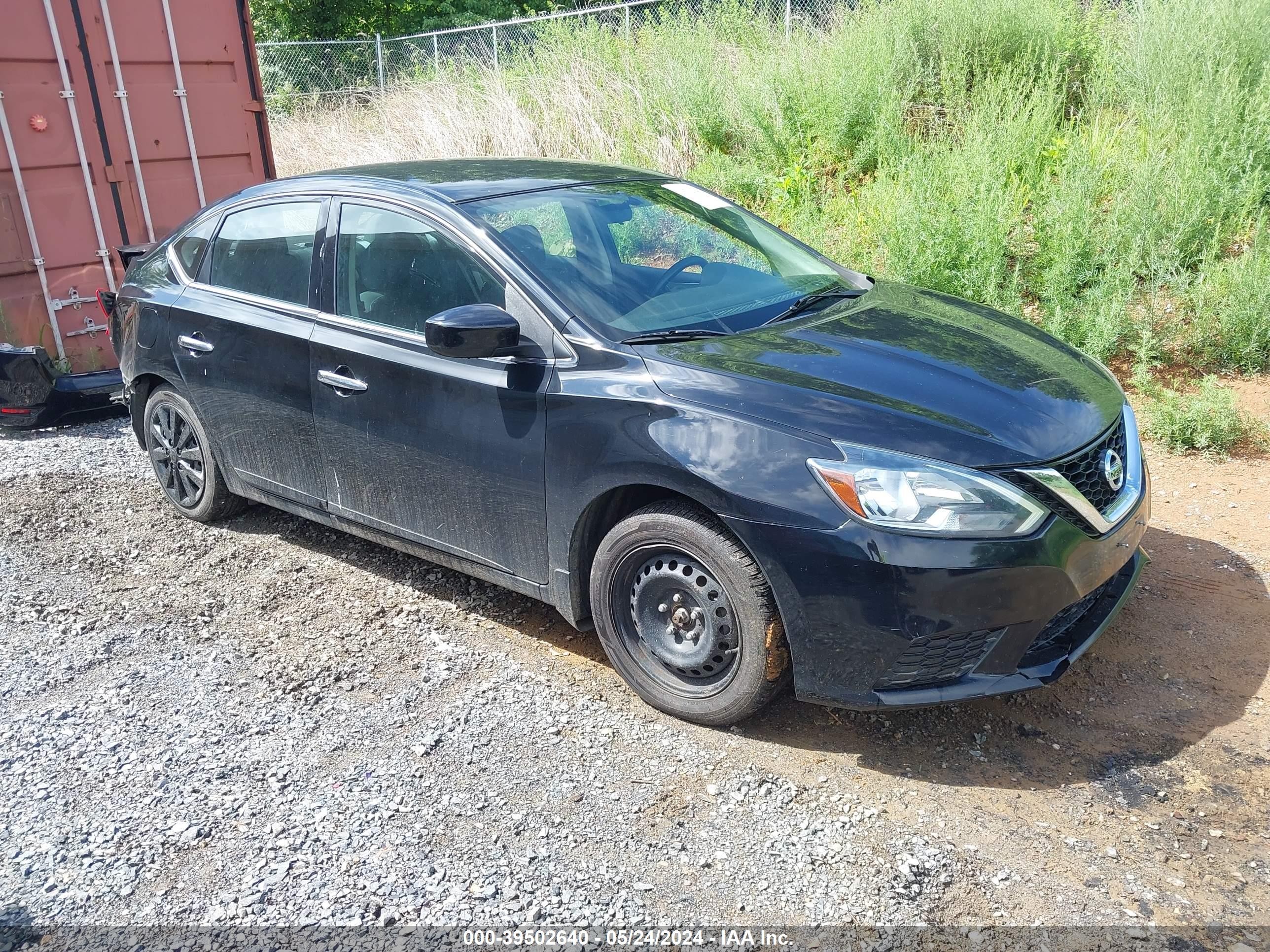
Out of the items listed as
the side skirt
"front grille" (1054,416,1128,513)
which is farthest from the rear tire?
"front grille" (1054,416,1128,513)

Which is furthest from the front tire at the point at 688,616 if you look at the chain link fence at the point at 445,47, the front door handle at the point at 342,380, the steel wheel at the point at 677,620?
the chain link fence at the point at 445,47

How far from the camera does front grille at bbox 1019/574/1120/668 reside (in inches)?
120

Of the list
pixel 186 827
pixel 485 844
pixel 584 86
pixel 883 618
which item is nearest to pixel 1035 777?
pixel 883 618

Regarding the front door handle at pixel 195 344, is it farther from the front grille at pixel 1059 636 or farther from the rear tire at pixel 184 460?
the front grille at pixel 1059 636

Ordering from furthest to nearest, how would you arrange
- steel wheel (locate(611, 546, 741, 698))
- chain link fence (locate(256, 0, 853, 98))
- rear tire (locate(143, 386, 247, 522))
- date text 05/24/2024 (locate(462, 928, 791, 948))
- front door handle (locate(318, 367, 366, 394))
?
chain link fence (locate(256, 0, 853, 98))
rear tire (locate(143, 386, 247, 522))
front door handle (locate(318, 367, 366, 394))
steel wheel (locate(611, 546, 741, 698))
date text 05/24/2024 (locate(462, 928, 791, 948))

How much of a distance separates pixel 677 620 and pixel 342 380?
5.69 ft

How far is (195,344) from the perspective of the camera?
15.3ft

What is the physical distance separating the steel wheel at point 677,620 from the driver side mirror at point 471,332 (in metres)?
0.85

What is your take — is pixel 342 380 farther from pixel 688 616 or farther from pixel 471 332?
pixel 688 616

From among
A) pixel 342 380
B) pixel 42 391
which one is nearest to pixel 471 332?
pixel 342 380

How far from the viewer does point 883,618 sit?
2.86 m

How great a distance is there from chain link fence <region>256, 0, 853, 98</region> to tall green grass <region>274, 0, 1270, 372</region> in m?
0.37

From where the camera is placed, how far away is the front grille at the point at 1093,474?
3047mm

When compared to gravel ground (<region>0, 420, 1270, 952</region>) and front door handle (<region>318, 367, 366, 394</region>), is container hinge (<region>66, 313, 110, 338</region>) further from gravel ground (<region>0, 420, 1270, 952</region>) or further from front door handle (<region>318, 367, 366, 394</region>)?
front door handle (<region>318, 367, 366, 394</region>)
